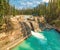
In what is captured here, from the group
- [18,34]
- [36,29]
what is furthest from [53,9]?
[18,34]

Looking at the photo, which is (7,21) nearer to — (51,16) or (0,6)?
(0,6)

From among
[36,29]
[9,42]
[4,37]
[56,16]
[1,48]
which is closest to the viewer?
[1,48]

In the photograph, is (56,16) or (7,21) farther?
(56,16)

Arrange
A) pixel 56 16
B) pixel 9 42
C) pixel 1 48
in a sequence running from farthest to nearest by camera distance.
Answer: pixel 56 16
pixel 9 42
pixel 1 48

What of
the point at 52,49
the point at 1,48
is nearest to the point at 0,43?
the point at 1,48

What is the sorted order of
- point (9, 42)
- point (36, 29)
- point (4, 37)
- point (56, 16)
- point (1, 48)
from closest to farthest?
point (1, 48)
point (4, 37)
point (9, 42)
point (36, 29)
point (56, 16)

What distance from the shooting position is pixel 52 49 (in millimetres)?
32844

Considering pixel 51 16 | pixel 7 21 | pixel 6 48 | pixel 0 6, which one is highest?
pixel 0 6

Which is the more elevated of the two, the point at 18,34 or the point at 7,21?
the point at 7,21

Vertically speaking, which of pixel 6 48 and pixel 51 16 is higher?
pixel 6 48

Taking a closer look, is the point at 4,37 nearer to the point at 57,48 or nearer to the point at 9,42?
the point at 9,42

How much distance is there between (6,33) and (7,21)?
6460 millimetres

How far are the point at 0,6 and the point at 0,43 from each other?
8453 millimetres

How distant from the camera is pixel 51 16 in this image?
87.9 m
